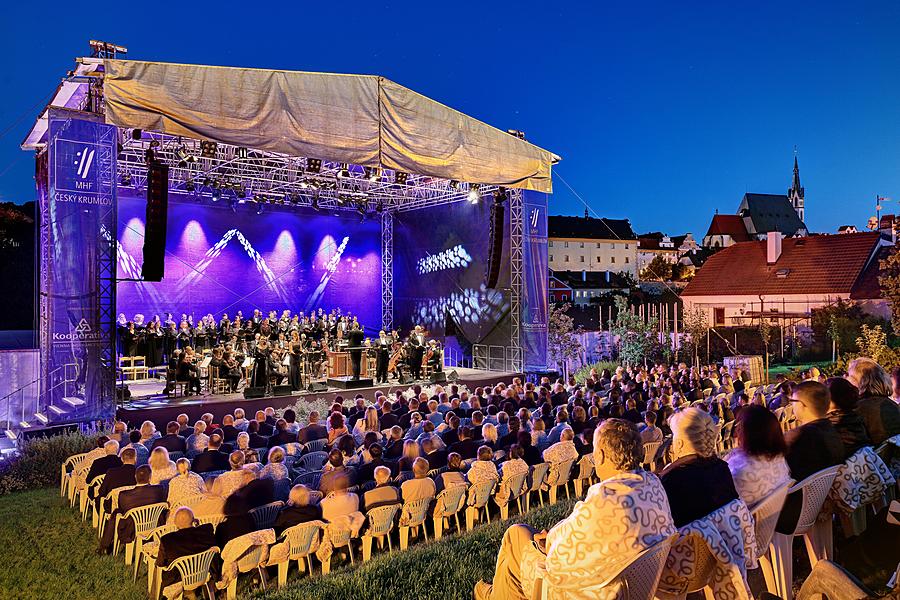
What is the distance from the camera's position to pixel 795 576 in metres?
4.50

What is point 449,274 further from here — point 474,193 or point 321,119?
point 321,119

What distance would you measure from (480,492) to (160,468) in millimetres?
3064

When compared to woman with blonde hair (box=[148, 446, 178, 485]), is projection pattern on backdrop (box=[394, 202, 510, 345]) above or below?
above

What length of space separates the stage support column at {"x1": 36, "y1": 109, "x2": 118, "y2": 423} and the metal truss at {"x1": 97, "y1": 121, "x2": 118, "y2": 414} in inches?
0.6

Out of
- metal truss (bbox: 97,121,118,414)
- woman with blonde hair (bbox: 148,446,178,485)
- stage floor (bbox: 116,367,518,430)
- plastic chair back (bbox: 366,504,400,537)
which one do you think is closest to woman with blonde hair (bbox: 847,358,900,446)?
plastic chair back (bbox: 366,504,400,537)

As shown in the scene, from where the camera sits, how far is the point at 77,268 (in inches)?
403

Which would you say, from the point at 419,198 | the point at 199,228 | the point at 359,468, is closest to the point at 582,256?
the point at 419,198

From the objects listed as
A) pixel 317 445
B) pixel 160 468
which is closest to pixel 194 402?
pixel 317 445

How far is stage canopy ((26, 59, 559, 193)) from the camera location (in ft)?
34.8

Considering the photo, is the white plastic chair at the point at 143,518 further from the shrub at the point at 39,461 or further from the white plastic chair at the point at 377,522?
the shrub at the point at 39,461

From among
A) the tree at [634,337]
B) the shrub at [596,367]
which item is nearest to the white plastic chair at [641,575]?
the shrub at [596,367]

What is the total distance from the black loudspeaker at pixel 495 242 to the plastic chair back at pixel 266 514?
12059 millimetres

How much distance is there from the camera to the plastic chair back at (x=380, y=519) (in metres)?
5.24

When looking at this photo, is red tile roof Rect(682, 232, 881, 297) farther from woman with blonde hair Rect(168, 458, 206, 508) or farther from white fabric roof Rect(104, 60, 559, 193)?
woman with blonde hair Rect(168, 458, 206, 508)
